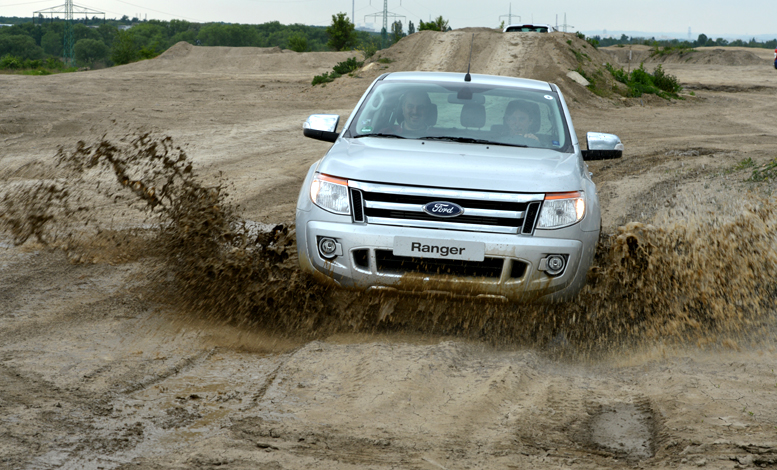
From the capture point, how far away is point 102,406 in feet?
10.2

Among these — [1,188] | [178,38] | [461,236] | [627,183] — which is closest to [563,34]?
[627,183]

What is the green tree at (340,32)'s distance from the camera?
53.1 meters

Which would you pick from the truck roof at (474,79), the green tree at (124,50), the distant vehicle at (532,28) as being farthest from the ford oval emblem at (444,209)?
the green tree at (124,50)

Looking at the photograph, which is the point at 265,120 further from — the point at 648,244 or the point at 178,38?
the point at 178,38

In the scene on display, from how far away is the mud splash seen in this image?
4.26m

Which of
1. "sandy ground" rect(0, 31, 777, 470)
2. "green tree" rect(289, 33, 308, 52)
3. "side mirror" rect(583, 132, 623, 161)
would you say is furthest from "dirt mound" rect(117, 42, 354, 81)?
"sandy ground" rect(0, 31, 777, 470)

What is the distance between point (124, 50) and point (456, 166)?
61.4 metres

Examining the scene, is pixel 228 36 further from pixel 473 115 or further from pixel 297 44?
pixel 473 115

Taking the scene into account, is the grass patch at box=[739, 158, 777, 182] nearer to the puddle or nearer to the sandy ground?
A: the sandy ground

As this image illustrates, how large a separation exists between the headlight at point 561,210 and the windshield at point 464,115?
89 cm

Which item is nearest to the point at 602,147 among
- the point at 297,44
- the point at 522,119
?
the point at 522,119

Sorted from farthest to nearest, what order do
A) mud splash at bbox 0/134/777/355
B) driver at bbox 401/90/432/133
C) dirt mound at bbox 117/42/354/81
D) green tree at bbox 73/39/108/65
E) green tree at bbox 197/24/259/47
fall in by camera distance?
green tree at bbox 197/24/259/47 → green tree at bbox 73/39/108/65 → dirt mound at bbox 117/42/354/81 → driver at bbox 401/90/432/133 → mud splash at bbox 0/134/777/355

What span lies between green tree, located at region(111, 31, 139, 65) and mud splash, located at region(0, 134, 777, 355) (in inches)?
2279

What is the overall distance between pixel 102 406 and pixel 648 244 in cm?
350
